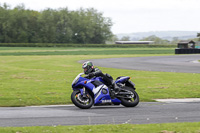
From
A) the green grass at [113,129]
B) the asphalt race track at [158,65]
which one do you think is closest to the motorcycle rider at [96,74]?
the green grass at [113,129]

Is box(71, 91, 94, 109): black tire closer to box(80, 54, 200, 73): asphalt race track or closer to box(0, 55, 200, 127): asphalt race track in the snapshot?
box(0, 55, 200, 127): asphalt race track

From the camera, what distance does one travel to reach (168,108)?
11.0m

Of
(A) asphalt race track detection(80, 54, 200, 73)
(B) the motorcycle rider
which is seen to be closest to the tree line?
(A) asphalt race track detection(80, 54, 200, 73)

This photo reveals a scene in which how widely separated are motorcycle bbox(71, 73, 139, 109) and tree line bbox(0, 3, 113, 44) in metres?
131

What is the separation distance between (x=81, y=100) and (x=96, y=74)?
100cm

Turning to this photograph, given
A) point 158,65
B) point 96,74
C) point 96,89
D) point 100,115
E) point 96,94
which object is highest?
point 96,74

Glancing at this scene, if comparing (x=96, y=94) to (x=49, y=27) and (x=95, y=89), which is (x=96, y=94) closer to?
(x=95, y=89)

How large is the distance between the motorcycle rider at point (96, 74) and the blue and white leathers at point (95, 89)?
0.61 feet

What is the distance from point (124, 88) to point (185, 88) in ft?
21.6

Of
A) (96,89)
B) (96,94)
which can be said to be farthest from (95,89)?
(96,94)

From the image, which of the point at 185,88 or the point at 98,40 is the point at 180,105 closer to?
the point at 185,88

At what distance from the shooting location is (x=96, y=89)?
11.3 meters

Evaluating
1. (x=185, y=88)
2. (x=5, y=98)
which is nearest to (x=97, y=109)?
(x=5, y=98)

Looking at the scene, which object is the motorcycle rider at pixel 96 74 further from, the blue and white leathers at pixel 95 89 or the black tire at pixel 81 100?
the black tire at pixel 81 100
